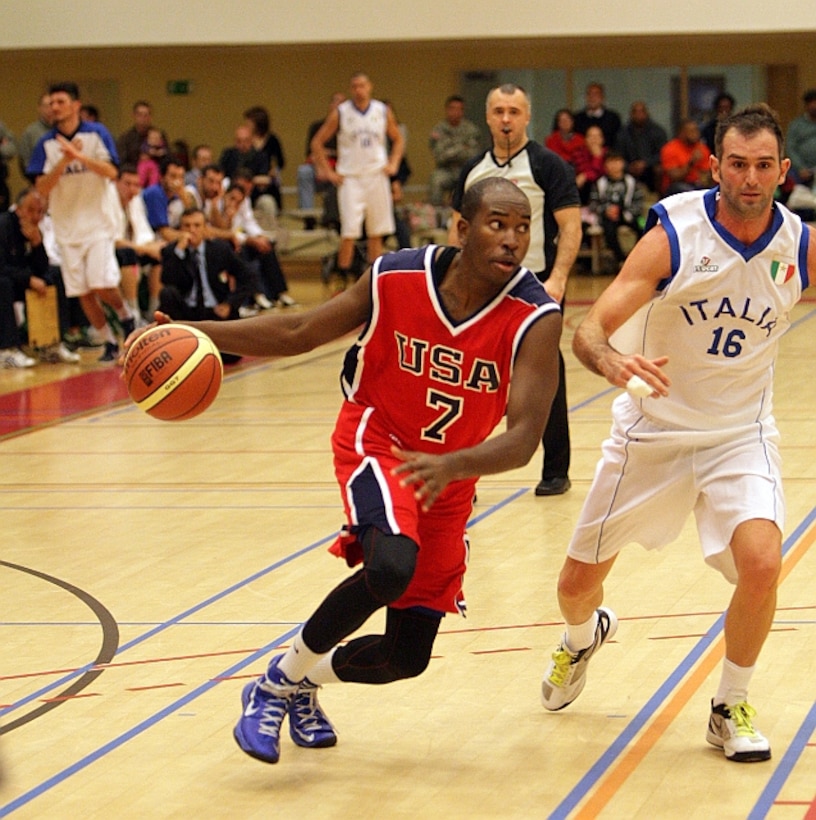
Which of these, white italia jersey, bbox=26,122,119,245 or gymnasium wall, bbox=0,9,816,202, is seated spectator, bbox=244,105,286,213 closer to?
gymnasium wall, bbox=0,9,816,202

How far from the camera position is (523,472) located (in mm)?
8484

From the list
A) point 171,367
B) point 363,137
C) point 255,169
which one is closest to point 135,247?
point 363,137

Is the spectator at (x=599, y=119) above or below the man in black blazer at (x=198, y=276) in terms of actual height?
above

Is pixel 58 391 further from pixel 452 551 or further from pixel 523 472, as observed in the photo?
pixel 452 551

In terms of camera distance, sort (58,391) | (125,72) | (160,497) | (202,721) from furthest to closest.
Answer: (125,72)
(58,391)
(160,497)
(202,721)

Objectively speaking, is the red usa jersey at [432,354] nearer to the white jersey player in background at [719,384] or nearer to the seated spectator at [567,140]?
the white jersey player in background at [719,384]

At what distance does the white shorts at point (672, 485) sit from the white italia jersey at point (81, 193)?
29.0 ft

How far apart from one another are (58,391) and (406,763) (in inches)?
314

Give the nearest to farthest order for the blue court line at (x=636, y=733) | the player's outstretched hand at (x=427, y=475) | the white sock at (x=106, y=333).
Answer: the player's outstretched hand at (x=427, y=475) → the blue court line at (x=636, y=733) → the white sock at (x=106, y=333)

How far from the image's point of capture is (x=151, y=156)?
17859mm

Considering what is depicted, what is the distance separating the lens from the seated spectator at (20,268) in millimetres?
12898

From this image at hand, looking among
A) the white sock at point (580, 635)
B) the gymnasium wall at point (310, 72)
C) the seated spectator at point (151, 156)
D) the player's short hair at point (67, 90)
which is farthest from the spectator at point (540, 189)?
the gymnasium wall at point (310, 72)

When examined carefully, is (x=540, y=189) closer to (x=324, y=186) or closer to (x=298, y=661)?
(x=298, y=661)

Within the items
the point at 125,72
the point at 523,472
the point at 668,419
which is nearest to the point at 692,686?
the point at 668,419
